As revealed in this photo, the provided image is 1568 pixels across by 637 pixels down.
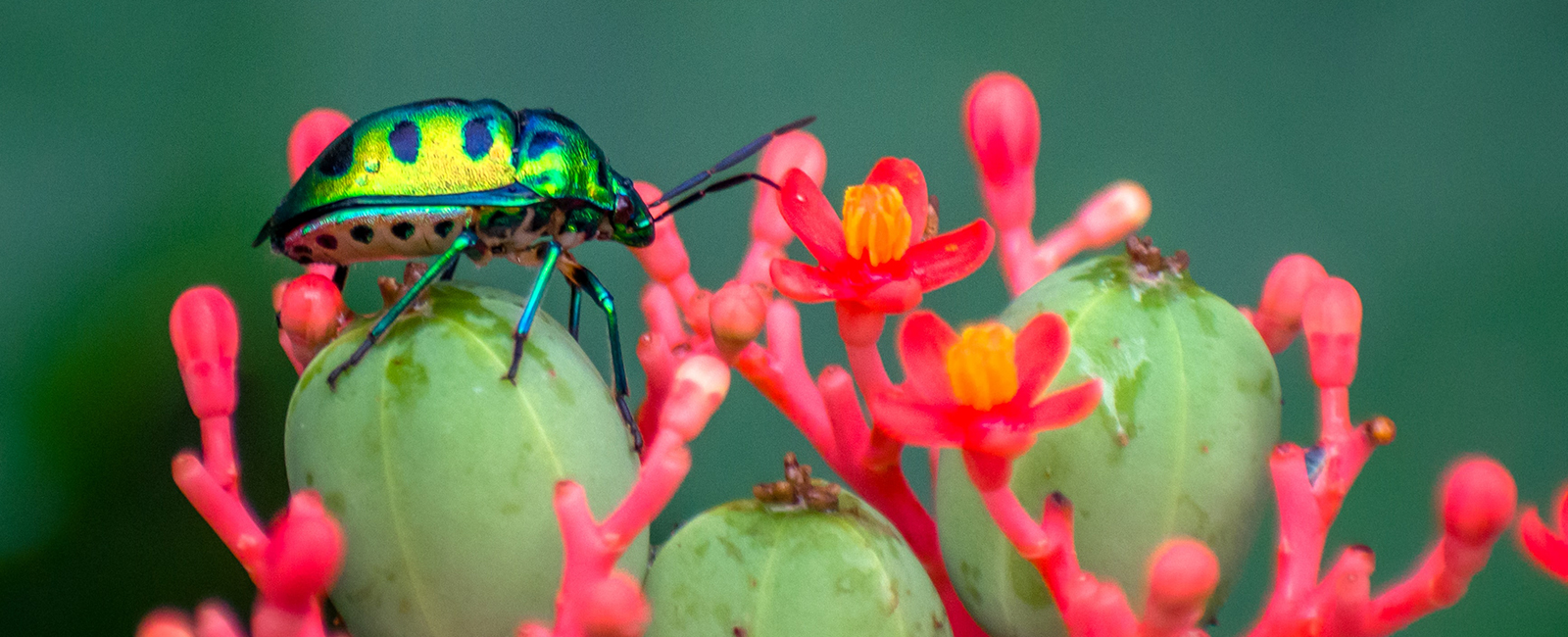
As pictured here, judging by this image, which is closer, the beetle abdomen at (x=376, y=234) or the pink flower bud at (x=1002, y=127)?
the beetle abdomen at (x=376, y=234)

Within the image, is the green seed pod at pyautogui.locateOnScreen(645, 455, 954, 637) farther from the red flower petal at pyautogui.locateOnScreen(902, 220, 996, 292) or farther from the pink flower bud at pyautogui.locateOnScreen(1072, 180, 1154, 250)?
the pink flower bud at pyautogui.locateOnScreen(1072, 180, 1154, 250)

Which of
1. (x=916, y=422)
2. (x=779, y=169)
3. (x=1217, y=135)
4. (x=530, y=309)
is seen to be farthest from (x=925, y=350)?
(x=1217, y=135)

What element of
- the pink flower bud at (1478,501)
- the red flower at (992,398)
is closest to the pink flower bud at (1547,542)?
the pink flower bud at (1478,501)

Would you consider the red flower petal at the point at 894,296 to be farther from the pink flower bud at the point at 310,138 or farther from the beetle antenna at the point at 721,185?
the pink flower bud at the point at 310,138

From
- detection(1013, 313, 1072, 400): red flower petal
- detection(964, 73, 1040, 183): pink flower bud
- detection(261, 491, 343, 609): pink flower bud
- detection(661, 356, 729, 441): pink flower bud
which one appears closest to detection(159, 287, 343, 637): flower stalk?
detection(261, 491, 343, 609): pink flower bud

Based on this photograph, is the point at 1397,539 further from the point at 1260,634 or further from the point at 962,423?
the point at 962,423
